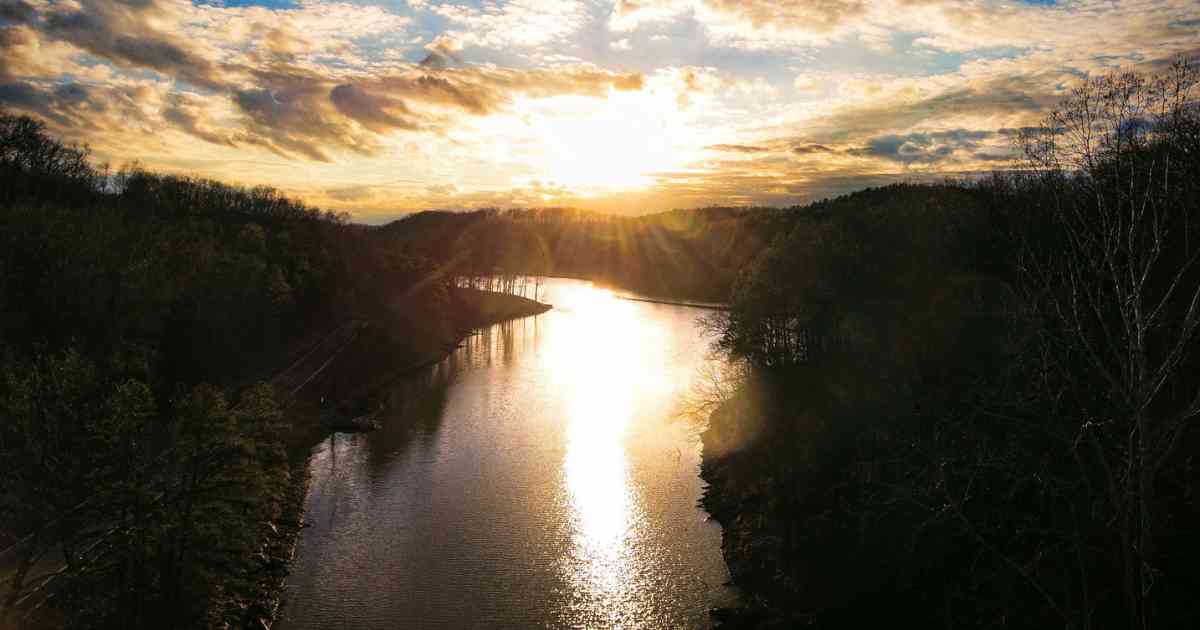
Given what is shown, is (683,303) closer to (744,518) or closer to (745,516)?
(745,516)

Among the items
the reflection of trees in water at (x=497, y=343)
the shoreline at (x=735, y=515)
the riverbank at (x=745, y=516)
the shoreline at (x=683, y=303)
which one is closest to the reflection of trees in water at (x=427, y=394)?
the reflection of trees in water at (x=497, y=343)

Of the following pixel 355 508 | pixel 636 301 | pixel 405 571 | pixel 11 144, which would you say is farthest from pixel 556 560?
pixel 636 301

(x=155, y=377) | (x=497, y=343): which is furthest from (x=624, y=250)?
(x=155, y=377)

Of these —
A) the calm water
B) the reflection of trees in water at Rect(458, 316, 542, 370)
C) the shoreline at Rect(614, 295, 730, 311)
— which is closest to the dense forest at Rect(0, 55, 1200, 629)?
the calm water

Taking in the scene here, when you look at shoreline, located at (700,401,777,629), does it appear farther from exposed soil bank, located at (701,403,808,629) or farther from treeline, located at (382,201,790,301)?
treeline, located at (382,201,790,301)

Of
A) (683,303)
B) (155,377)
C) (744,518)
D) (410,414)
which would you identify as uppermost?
(155,377)

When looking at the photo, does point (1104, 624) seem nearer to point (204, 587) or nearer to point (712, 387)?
point (204, 587)

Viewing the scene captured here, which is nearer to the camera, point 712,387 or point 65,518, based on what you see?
point 65,518
